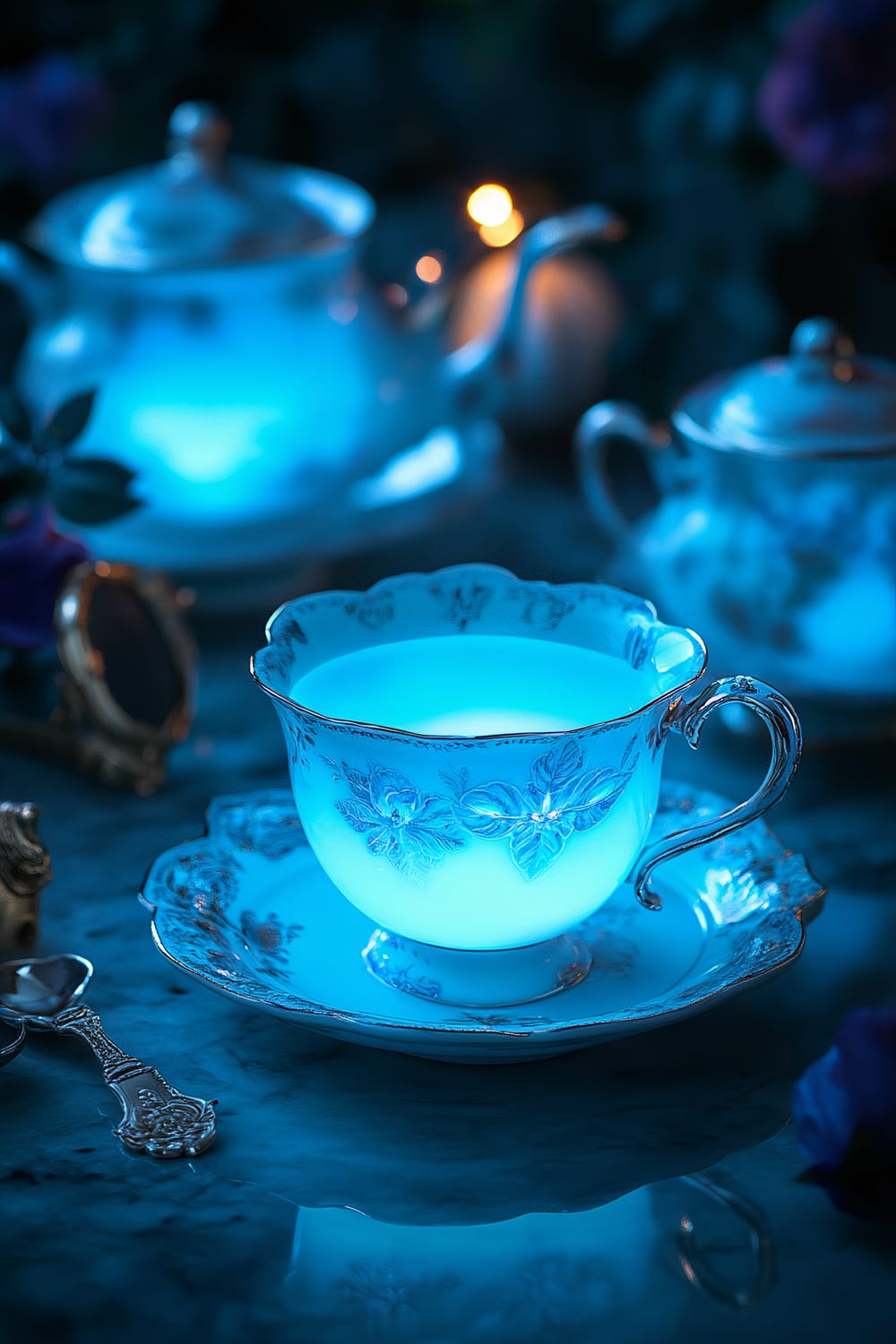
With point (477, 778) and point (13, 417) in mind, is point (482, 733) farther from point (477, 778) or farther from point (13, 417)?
point (13, 417)

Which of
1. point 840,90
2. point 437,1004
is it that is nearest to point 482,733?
point 437,1004

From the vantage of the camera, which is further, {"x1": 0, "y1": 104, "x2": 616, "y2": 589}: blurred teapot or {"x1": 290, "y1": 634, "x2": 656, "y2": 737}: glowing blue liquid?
{"x1": 0, "y1": 104, "x2": 616, "y2": 589}: blurred teapot

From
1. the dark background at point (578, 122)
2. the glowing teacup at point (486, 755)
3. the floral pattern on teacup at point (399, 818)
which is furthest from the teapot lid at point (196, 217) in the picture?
the floral pattern on teacup at point (399, 818)

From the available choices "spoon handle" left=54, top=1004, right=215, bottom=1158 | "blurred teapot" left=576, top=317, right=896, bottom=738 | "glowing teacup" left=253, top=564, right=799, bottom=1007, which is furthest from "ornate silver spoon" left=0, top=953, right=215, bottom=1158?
"blurred teapot" left=576, top=317, right=896, bottom=738

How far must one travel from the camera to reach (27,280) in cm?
107

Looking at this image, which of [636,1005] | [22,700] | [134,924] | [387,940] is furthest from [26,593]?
[636,1005]

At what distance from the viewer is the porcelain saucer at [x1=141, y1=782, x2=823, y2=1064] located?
0.60 metres

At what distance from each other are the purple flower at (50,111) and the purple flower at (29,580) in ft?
2.04

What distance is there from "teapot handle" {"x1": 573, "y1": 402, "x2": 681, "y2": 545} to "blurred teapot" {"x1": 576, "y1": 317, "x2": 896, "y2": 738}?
24mm

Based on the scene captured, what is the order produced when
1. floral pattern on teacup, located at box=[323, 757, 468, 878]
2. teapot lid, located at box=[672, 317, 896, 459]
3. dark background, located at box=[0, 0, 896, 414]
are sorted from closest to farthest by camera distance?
1. floral pattern on teacup, located at box=[323, 757, 468, 878]
2. teapot lid, located at box=[672, 317, 896, 459]
3. dark background, located at box=[0, 0, 896, 414]

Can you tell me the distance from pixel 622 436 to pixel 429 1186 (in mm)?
553

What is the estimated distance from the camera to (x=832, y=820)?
0.86m

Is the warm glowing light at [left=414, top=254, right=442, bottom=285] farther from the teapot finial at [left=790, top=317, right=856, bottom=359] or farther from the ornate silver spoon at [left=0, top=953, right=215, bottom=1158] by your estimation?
the ornate silver spoon at [left=0, top=953, right=215, bottom=1158]

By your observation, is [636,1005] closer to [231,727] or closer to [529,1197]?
[529,1197]
